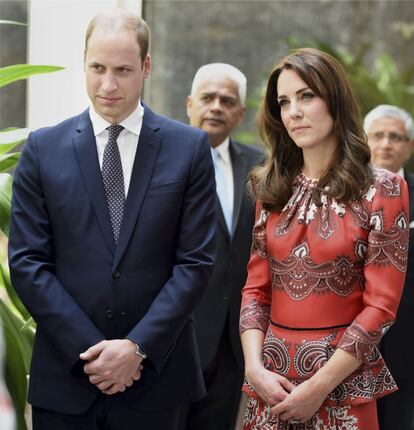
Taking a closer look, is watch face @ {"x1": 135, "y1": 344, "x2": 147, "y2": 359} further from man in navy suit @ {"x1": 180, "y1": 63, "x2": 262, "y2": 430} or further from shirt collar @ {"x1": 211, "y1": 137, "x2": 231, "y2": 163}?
shirt collar @ {"x1": 211, "y1": 137, "x2": 231, "y2": 163}

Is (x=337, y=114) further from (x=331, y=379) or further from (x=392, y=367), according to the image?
(x=392, y=367)

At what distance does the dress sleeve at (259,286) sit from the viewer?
247cm

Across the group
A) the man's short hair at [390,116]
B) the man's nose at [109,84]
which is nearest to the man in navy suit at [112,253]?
the man's nose at [109,84]

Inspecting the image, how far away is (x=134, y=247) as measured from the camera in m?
2.34

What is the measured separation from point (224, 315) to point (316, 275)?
1.06 metres

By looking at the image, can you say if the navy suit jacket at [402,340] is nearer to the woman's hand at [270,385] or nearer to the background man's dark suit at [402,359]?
the background man's dark suit at [402,359]

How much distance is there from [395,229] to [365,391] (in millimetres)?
402

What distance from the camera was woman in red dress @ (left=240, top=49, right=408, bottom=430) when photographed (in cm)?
228

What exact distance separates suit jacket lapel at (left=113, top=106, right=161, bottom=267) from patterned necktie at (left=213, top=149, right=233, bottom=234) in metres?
0.99

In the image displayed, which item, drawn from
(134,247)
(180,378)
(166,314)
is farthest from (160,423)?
(134,247)

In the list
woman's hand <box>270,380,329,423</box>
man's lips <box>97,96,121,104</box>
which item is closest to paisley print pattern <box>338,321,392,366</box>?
woman's hand <box>270,380,329,423</box>

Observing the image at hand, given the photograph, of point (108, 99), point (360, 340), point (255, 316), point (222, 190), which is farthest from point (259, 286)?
point (222, 190)

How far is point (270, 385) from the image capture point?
2.31 metres

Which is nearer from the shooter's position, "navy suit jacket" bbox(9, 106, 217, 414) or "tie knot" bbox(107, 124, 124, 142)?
"navy suit jacket" bbox(9, 106, 217, 414)
